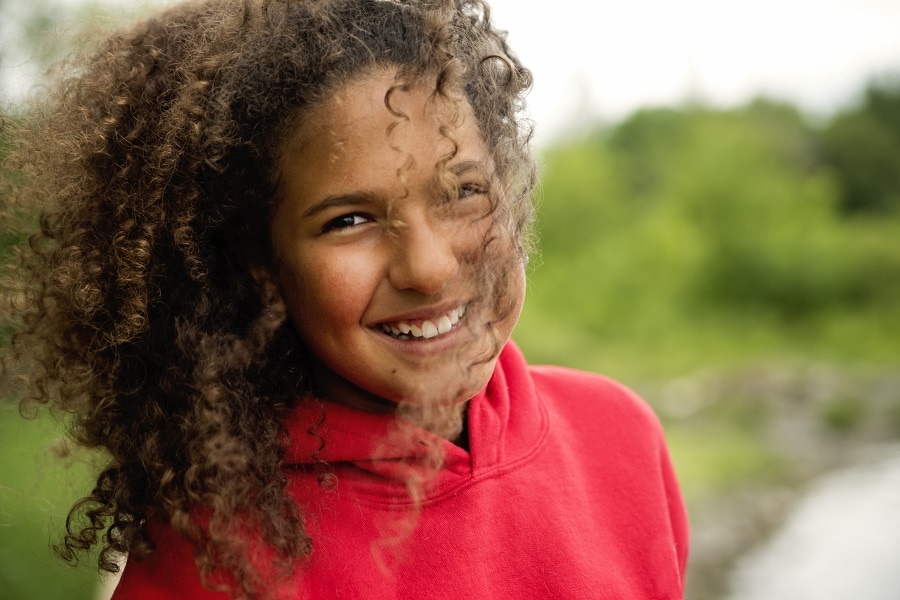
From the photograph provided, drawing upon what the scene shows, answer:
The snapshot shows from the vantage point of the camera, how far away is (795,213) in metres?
16.5

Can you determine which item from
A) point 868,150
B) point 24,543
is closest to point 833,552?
point 24,543

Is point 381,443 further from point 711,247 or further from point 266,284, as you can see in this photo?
point 711,247

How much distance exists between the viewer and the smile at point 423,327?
1.35 meters

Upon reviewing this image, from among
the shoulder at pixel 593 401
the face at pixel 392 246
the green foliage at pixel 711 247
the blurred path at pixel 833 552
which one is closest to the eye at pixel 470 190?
the face at pixel 392 246

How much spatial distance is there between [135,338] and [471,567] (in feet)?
2.05

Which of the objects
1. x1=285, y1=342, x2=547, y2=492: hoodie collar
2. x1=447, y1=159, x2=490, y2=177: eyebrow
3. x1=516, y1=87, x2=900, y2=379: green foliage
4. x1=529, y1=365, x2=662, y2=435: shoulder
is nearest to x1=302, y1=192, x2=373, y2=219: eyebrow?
x1=447, y1=159, x2=490, y2=177: eyebrow

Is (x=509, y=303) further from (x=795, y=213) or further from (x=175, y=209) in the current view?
(x=795, y=213)

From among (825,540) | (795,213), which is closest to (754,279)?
(795,213)

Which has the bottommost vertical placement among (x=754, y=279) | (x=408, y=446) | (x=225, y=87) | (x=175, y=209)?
(x=408, y=446)

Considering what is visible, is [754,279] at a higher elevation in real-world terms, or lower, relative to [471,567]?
higher

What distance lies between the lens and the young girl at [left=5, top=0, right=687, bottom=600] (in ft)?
4.22

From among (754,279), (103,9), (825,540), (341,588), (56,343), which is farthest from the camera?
(754,279)

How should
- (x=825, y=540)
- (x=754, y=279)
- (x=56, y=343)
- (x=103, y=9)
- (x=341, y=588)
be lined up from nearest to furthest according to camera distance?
(x=341, y=588), (x=56, y=343), (x=103, y=9), (x=825, y=540), (x=754, y=279)

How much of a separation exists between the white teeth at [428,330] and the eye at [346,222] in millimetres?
184
